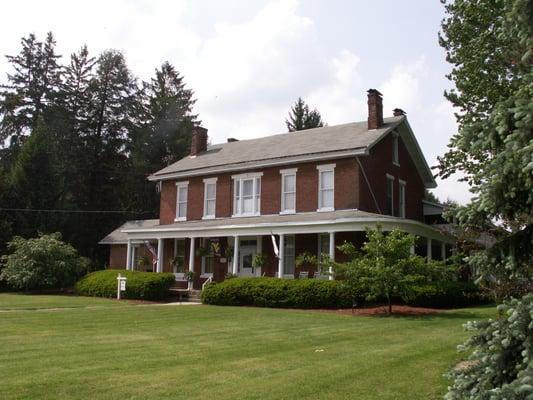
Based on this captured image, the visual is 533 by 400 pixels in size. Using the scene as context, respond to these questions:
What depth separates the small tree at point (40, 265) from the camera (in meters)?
33.0

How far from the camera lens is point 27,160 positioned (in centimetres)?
4019

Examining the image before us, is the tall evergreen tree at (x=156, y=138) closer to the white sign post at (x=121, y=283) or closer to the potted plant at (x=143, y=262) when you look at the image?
the potted plant at (x=143, y=262)

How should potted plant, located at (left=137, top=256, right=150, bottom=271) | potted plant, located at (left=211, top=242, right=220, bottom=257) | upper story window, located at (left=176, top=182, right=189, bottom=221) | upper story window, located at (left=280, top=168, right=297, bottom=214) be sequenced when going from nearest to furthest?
upper story window, located at (left=280, top=168, right=297, bottom=214)
potted plant, located at (left=211, top=242, right=220, bottom=257)
upper story window, located at (left=176, top=182, right=189, bottom=221)
potted plant, located at (left=137, top=256, right=150, bottom=271)

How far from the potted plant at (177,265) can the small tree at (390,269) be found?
14532 millimetres

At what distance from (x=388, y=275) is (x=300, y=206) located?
392 inches

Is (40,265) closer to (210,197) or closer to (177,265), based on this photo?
(177,265)

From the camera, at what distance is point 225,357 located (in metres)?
10.0

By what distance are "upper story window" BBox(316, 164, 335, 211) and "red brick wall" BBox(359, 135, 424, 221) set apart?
145 cm

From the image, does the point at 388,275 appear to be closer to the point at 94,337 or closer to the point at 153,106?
the point at 94,337

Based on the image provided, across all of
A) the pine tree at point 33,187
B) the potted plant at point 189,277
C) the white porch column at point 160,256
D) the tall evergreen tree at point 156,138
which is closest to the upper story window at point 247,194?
the potted plant at point 189,277

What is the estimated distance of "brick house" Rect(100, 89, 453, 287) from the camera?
26.2m

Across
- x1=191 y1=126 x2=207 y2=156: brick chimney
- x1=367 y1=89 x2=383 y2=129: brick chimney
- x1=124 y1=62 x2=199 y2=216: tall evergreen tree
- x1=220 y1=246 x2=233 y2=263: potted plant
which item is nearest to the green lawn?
x1=220 y1=246 x2=233 y2=263: potted plant

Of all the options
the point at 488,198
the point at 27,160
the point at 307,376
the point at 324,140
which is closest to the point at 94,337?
the point at 307,376

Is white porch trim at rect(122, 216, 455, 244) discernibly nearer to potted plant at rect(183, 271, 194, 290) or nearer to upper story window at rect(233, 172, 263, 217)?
potted plant at rect(183, 271, 194, 290)
